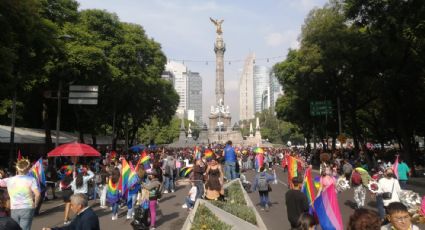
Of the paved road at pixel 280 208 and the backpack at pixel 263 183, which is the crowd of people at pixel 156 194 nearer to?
the backpack at pixel 263 183

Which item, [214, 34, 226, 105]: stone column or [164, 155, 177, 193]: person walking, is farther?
[214, 34, 226, 105]: stone column

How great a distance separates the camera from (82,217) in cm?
556

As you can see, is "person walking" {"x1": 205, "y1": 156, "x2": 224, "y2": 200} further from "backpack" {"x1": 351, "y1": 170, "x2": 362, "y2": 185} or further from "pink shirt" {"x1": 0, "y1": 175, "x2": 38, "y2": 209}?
"pink shirt" {"x1": 0, "y1": 175, "x2": 38, "y2": 209}

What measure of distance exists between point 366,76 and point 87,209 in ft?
88.3

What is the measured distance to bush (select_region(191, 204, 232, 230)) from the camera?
7986 millimetres

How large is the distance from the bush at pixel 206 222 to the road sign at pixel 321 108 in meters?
27.5

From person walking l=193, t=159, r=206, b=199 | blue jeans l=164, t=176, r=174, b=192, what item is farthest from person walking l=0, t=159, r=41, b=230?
blue jeans l=164, t=176, r=174, b=192

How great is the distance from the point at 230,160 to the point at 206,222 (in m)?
9.14

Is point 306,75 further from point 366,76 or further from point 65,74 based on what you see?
point 65,74

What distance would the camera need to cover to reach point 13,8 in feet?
58.4

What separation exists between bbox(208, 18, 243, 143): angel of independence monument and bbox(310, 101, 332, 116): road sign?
5762 centimetres

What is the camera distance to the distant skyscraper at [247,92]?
561 ft

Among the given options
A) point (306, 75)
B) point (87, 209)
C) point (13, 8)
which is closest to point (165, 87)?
point (306, 75)

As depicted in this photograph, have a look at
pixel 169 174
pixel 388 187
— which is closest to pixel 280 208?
pixel 388 187
